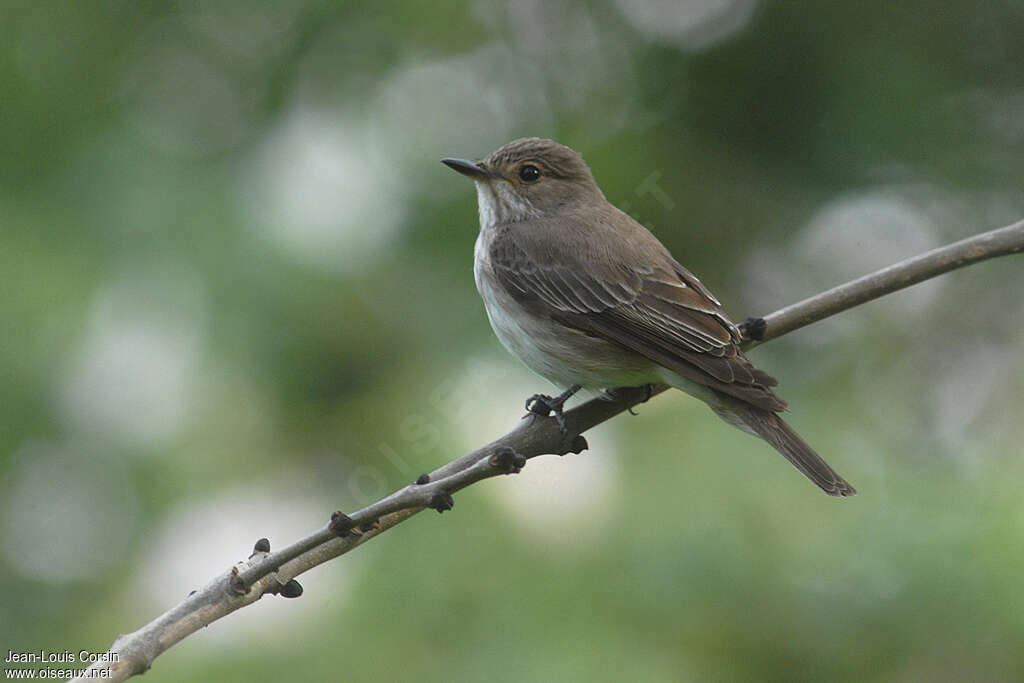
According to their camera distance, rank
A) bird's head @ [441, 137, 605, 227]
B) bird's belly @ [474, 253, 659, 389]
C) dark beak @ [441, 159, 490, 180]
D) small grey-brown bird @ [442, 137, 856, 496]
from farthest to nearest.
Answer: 1. bird's head @ [441, 137, 605, 227]
2. dark beak @ [441, 159, 490, 180]
3. bird's belly @ [474, 253, 659, 389]
4. small grey-brown bird @ [442, 137, 856, 496]

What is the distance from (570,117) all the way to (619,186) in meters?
0.32

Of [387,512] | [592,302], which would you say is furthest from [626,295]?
[387,512]

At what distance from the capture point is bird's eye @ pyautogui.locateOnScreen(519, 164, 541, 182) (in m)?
3.05

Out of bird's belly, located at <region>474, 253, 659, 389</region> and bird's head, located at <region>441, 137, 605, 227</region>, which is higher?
bird's head, located at <region>441, 137, 605, 227</region>

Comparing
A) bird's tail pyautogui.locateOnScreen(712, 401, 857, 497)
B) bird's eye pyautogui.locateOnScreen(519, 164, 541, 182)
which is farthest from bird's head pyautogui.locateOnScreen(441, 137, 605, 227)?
bird's tail pyautogui.locateOnScreen(712, 401, 857, 497)

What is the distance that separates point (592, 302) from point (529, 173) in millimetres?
563

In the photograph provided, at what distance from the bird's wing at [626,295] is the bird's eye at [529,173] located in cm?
14

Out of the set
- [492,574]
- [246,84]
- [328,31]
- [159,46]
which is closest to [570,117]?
[328,31]

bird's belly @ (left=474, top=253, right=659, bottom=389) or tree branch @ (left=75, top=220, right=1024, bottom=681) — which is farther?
bird's belly @ (left=474, top=253, right=659, bottom=389)

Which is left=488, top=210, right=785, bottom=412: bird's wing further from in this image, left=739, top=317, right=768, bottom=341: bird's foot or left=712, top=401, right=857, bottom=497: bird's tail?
left=739, top=317, right=768, bottom=341: bird's foot

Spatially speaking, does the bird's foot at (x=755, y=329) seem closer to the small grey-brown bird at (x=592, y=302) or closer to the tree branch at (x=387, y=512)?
the tree branch at (x=387, y=512)

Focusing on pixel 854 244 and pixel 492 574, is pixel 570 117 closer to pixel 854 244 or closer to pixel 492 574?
pixel 854 244

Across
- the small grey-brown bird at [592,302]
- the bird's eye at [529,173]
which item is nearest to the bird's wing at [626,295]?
the small grey-brown bird at [592,302]

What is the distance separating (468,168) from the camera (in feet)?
9.55
